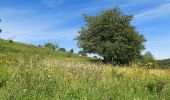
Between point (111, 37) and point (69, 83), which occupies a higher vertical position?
point (111, 37)

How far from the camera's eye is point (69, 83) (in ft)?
38.7

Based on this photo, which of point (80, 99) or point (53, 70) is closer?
point (80, 99)

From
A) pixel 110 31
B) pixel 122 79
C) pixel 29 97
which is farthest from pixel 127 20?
pixel 29 97

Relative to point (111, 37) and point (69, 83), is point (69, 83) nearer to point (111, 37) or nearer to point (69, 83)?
point (69, 83)

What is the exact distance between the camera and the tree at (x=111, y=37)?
175 ft

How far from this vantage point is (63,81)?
11844mm

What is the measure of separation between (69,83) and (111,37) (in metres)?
43.2

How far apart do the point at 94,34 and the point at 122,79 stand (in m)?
41.6

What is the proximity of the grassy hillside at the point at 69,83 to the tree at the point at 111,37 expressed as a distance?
128ft

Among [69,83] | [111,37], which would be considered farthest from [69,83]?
[111,37]

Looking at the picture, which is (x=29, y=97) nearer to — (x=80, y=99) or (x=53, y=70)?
(x=80, y=99)

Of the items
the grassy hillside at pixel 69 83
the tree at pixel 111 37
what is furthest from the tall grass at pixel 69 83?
the tree at pixel 111 37

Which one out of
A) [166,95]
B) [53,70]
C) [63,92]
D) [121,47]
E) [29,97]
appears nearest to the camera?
[29,97]

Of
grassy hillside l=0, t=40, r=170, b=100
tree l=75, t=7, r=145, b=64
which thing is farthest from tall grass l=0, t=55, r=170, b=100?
tree l=75, t=7, r=145, b=64
